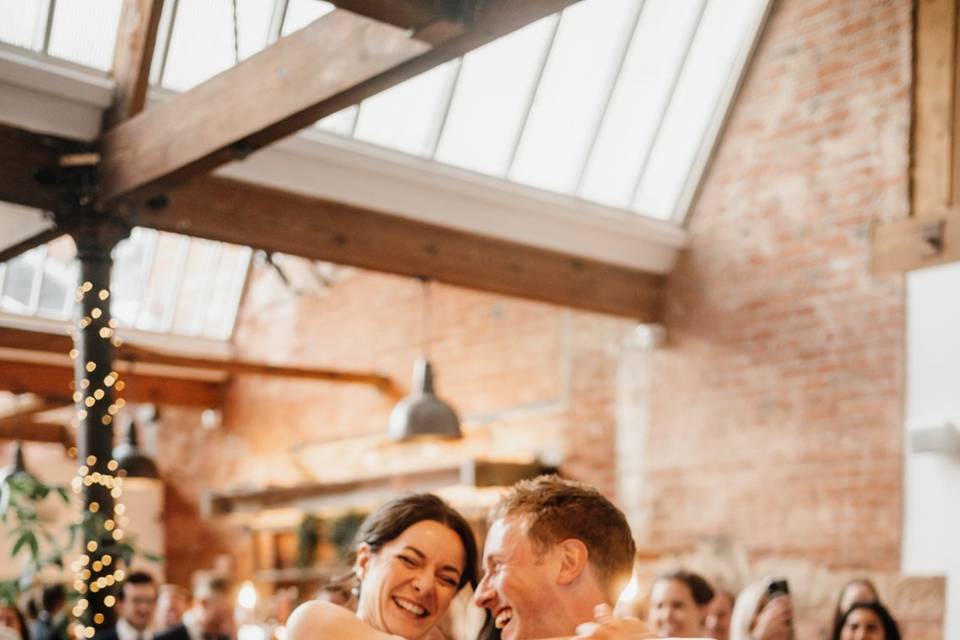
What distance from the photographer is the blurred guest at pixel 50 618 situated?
5.86 metres

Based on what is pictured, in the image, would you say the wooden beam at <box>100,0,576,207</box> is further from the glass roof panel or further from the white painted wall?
the glass roof panel

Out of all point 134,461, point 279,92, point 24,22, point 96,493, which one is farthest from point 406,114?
point 134,461

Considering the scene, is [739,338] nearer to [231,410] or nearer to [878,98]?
[878,98]

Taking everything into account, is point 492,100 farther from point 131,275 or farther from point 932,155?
point 131,275

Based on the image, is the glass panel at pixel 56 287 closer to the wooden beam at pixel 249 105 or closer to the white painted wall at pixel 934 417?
the wooden beam at pixel 249 105

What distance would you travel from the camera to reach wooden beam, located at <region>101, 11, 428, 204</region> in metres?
4.25

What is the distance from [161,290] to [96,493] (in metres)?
6.20

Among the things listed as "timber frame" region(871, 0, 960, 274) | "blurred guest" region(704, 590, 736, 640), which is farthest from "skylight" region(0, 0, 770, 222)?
"blurred guest" region(704, 590, 736, 640)

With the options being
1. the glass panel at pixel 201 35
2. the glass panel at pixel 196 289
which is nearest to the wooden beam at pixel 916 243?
the glass panel at pixel 201 35

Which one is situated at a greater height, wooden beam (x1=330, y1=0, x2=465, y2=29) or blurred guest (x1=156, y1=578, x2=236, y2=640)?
wooden beam (x1=330, y1=0, x2=465, y2=29)

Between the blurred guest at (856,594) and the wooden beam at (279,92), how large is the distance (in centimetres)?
355

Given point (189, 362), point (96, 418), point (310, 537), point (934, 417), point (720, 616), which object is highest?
point (189, 362)

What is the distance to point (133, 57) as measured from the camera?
5723 millimetres

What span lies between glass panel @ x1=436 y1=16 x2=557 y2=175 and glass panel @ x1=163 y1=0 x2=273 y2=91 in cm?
126
